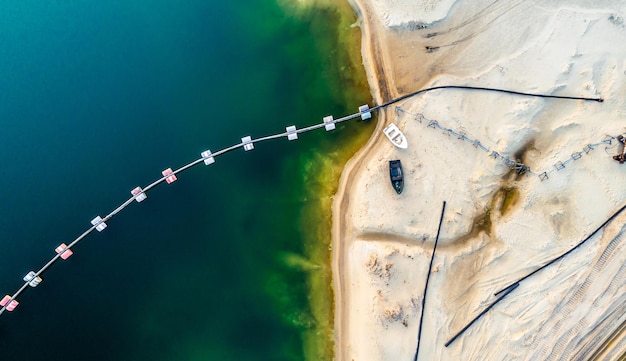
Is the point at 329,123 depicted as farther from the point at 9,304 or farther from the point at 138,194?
the point at 9,304

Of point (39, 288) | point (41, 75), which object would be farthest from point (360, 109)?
point (39, 288)

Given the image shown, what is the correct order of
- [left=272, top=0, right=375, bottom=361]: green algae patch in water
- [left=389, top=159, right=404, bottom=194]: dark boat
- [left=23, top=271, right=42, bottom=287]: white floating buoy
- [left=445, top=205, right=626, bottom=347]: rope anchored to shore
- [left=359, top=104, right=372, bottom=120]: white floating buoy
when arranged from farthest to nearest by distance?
[left=272, top=0, right=375, bottom=361]: green algae patch in water, [left=23, top=271, right=42, bottom=287]: white floating buoy, [left=359, top=104, right=372, bottom=120]: white floating buoy, [left=389, top=159, right=404, bottom=194]: dark boat, [left=445, top=205, right=626, bottom=347]: rope anchored to shore

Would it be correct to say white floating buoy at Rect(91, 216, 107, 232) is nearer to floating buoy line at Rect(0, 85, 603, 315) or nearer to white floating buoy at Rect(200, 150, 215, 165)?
floating buoy line at Rect(0, 85, 603, 315)

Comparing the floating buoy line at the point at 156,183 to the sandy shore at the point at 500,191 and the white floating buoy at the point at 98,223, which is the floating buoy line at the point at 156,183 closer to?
the white floating buoy at the point at 98,223

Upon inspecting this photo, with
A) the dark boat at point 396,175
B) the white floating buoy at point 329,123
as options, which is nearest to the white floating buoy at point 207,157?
the white floating buoy at point 329,123

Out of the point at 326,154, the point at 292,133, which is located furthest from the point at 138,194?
the point at 326,154

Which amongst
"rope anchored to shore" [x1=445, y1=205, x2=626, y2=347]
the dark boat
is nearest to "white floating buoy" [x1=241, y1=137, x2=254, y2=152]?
the dark boat

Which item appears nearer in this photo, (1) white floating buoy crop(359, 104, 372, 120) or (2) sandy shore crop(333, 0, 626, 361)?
(2) sandy shore crop(333, 0, 626, 361)
